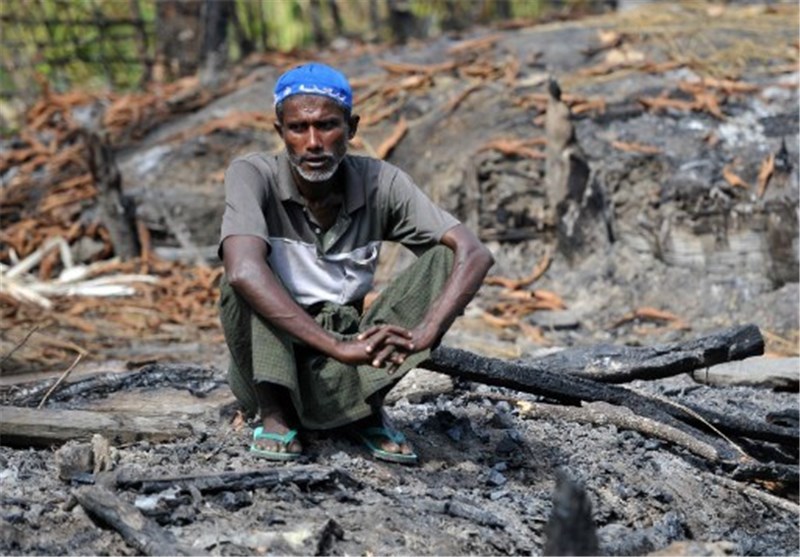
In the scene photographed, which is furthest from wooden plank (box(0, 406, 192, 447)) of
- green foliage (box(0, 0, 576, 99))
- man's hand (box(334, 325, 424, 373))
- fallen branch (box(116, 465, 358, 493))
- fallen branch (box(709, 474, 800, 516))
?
green foliage (box(0, 0, 576, 99))

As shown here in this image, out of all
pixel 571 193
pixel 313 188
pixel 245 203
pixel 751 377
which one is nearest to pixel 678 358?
pixel 751 377

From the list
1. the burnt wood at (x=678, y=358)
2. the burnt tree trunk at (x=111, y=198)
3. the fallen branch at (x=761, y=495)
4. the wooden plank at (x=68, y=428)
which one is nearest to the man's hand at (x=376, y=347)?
the wooden plank at (x=68, y=428)

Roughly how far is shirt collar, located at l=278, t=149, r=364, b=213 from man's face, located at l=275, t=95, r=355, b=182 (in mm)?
82

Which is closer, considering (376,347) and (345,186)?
(376,347)

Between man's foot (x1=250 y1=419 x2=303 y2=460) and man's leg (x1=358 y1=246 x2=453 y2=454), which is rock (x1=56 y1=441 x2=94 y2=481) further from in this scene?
man's leg (x1=358 y1=246 x2=453 y2=454)

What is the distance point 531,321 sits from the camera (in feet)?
27.3

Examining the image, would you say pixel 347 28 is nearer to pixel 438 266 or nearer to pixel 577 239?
pixel 577 239

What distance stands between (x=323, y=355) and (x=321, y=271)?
0.29m

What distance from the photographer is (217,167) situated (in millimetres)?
10258

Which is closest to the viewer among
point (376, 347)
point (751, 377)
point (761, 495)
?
point (376, 347)

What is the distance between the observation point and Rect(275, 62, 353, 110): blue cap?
4473 mm

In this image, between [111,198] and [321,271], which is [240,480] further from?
[111,198]

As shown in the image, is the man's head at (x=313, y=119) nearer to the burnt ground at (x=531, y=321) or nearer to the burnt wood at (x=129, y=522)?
the burnt ground at (x=531, y=321)

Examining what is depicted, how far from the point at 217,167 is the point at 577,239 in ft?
9.16
